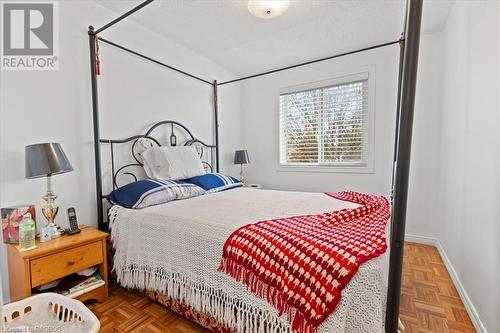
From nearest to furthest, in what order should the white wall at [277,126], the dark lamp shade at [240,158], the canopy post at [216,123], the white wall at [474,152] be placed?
the white wall at [474,152], the white wall at [277,126], the canopy post at [216,123], the dark lamp shade at [240,158]

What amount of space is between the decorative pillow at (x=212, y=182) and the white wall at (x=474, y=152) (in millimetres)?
2104

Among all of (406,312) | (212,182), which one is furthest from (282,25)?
(406,312)

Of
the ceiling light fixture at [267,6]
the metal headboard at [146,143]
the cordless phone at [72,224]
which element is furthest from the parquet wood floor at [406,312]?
the ceiling light fixture at [267,6]

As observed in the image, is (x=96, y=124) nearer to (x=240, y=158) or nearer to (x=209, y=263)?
(x=209, y=263)

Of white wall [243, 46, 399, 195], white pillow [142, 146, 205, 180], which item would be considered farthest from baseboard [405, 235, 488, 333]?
white pillow [142, 146, 205, 180]

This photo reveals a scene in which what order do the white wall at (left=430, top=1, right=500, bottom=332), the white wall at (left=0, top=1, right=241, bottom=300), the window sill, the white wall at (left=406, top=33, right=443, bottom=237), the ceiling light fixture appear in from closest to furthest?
the white wall at (left=430, top=1, right=500, bottom=332), the white wall at (left=0, top=1, right=241, bottom=300), the ceiling light fixture, the white wall at (left=406, top=33, right=443, bottom=237), the window sill

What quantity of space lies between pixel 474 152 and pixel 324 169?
1.85 metres

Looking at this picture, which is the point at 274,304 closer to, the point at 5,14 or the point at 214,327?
the point at 214,327

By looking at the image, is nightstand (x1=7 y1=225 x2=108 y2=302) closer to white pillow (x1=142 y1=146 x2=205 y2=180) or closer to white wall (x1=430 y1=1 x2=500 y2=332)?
white pillow (x1=142 y1=146 x2=205 y2=180)

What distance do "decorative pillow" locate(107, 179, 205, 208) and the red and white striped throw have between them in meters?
0.95

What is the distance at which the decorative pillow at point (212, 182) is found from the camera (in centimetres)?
254

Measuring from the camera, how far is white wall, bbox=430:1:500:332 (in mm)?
1417

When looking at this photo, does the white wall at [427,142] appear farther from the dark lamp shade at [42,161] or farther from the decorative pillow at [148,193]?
the dark lamp shade at [42,161]

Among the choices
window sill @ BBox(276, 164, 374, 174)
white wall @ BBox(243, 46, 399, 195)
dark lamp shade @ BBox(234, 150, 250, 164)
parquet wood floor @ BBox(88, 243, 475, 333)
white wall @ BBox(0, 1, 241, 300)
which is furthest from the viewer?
dark lamp shade @ BBox(234, 150, 250, 164)
